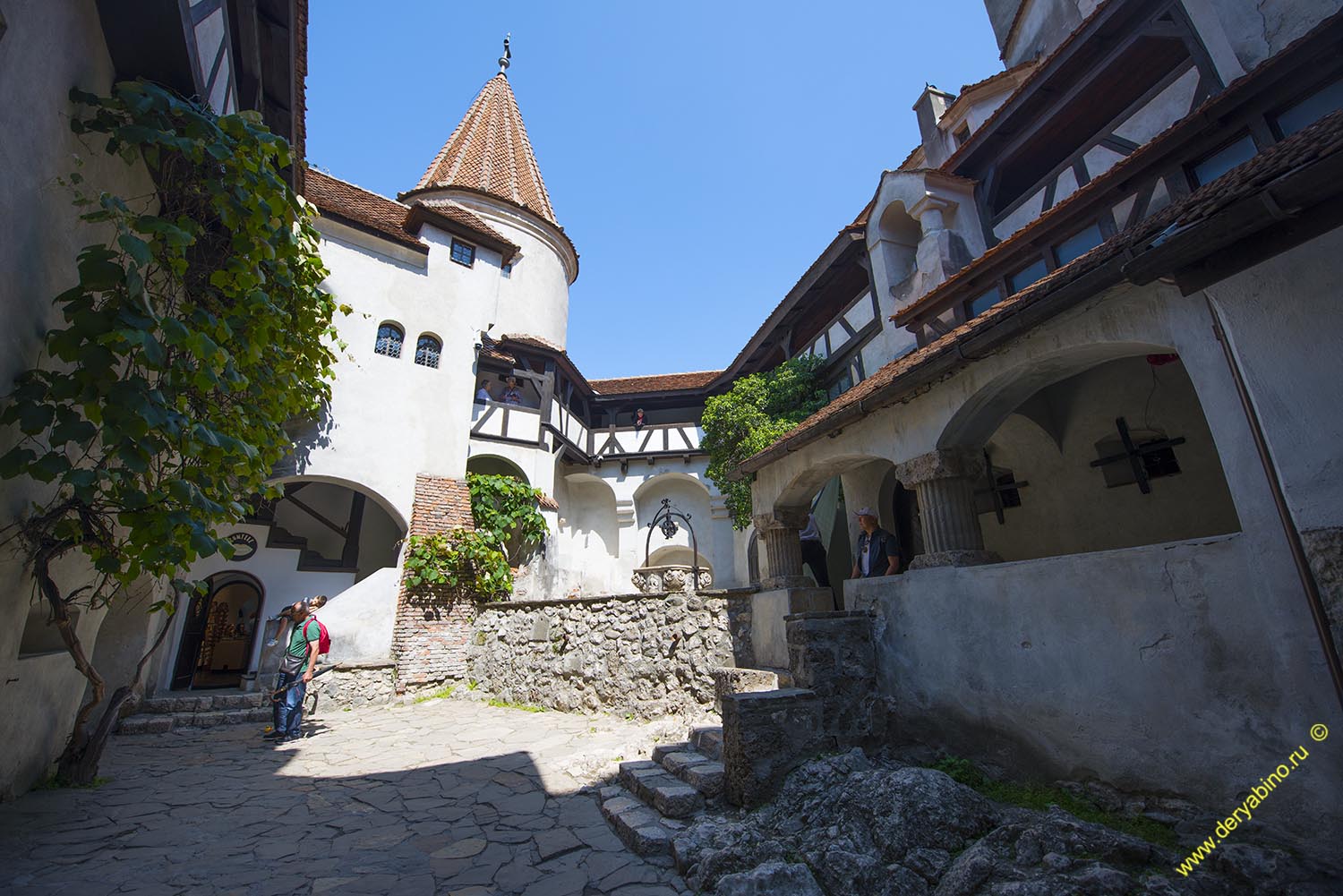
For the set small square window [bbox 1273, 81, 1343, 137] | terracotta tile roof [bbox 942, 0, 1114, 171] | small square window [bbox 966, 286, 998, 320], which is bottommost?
small square window [bbox 966, 286, 998, 320]

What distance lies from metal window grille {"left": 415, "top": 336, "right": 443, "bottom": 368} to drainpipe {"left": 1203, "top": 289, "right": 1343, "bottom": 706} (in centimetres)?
1278

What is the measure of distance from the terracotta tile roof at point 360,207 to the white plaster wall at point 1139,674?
43.0 feet

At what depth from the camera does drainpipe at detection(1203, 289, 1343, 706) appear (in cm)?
279

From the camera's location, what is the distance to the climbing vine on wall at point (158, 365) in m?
3.00

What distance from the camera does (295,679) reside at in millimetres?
7625

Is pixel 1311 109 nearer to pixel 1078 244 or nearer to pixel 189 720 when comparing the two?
pixel 1078 244

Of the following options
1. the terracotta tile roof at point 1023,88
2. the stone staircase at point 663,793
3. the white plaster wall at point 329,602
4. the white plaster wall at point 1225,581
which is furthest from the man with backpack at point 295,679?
the terracotta tile roof at point 1023,88

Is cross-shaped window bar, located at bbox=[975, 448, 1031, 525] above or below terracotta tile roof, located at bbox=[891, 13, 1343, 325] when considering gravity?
below

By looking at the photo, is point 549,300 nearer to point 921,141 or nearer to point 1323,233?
point 921,141

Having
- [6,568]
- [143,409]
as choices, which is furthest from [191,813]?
[143,409]

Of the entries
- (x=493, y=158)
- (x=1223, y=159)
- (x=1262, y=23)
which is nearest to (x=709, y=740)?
(x=1223, y=159)

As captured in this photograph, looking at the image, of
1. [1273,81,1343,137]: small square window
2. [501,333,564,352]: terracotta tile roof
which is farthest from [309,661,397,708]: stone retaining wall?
[1273,81,1343,137]: small square window

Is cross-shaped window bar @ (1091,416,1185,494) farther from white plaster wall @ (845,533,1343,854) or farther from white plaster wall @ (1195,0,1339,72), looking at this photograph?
white plaster wall @ (1195,0,1339,72)

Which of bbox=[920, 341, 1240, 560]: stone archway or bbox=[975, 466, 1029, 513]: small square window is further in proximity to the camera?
bbox=[975, 466, 1029, 513]: small square window
